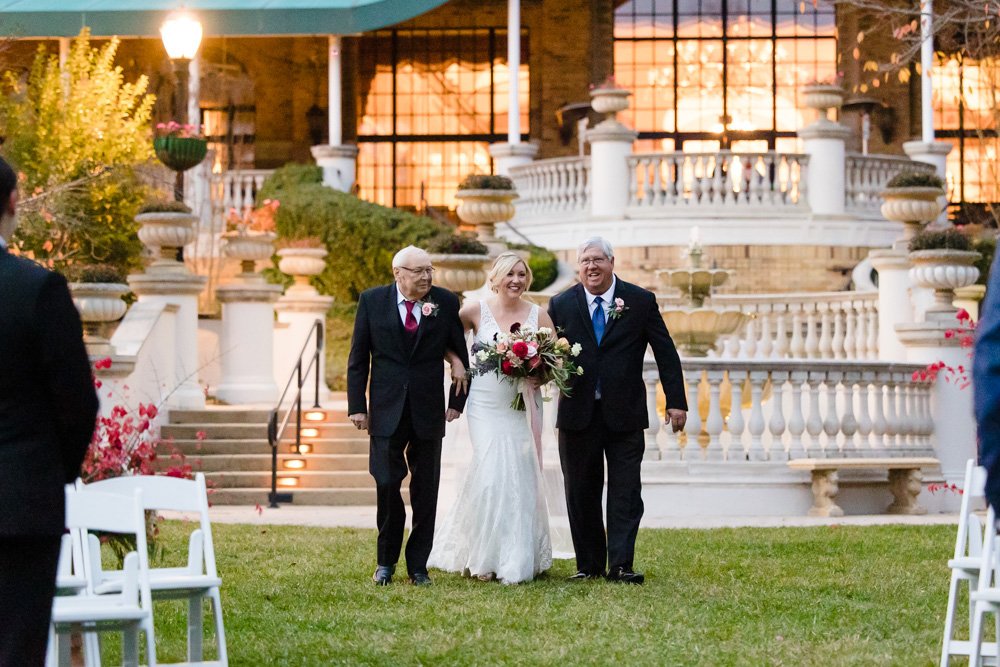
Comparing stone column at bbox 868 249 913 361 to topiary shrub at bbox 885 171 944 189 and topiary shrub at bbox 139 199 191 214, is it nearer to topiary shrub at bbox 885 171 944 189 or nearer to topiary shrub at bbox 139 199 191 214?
topiary shrub at bbox 885 171 944 189

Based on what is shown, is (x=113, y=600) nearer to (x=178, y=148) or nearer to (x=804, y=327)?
(x=178, y=148)

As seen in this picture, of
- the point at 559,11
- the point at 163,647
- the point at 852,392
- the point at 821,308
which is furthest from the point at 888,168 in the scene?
the point at 163,647

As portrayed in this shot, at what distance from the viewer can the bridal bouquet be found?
9.57m

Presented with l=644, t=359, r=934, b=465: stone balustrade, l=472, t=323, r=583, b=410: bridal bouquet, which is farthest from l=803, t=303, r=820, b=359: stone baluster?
l=472, t=323, r=583, b=410: bridal bouquet

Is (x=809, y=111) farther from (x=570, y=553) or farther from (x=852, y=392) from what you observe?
(x=570, y=553)

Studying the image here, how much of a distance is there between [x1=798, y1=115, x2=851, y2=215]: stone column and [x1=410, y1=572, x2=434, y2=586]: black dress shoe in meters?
16.2

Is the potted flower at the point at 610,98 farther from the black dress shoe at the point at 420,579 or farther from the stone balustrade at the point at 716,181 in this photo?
the black dress shoe at the point at 420,579

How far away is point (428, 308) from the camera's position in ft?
31.3

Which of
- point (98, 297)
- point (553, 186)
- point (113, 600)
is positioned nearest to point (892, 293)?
point (553, 186)

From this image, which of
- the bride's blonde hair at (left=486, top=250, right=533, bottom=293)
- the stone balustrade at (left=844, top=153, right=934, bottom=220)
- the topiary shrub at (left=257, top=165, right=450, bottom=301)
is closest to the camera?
the bride's blonde hair at (left=486, top=250, right=533, bottom=293)

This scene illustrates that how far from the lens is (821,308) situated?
809 inches

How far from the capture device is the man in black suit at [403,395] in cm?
952

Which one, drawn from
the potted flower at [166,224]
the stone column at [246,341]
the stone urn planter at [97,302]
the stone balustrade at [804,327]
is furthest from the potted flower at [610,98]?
the stone urn planter at [97,302]

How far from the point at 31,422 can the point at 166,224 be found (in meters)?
13.8
